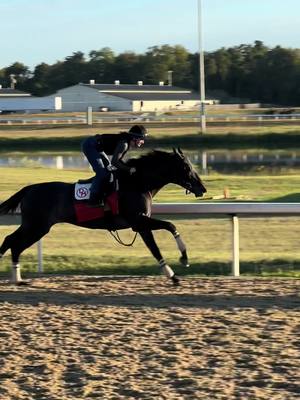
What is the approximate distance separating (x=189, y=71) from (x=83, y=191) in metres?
95.4

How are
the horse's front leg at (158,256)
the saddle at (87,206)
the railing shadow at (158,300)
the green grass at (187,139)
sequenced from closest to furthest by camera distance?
the railing shadow at (158,300) → the horse's front leg at (158,256) → the saddle at (87,206) → the green grass at (187,139)

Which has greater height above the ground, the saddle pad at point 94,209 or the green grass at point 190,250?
the saddle pad at point 94,209

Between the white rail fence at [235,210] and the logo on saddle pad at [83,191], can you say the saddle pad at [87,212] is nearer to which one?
the logo on saddle pad at [83,191]

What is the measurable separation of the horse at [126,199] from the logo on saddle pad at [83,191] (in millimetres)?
79

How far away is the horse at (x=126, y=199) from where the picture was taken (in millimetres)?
7926

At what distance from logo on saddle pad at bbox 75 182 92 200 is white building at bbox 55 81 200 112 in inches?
2816

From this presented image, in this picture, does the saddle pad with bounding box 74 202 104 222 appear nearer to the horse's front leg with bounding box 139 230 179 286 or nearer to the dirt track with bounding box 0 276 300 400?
the horse's front leg with bounding box 139 230 179 286

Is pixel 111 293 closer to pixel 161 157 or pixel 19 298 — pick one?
pixel 19 298

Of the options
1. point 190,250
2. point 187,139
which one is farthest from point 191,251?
point 187,139

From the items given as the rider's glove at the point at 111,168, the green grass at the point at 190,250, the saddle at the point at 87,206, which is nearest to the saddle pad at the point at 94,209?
the saddle at the point at 87,206

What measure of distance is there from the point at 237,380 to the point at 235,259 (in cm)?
407

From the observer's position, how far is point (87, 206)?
312 inches

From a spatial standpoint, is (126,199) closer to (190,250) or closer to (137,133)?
(137,133)

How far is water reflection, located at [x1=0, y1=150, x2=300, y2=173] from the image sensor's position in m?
28.5
